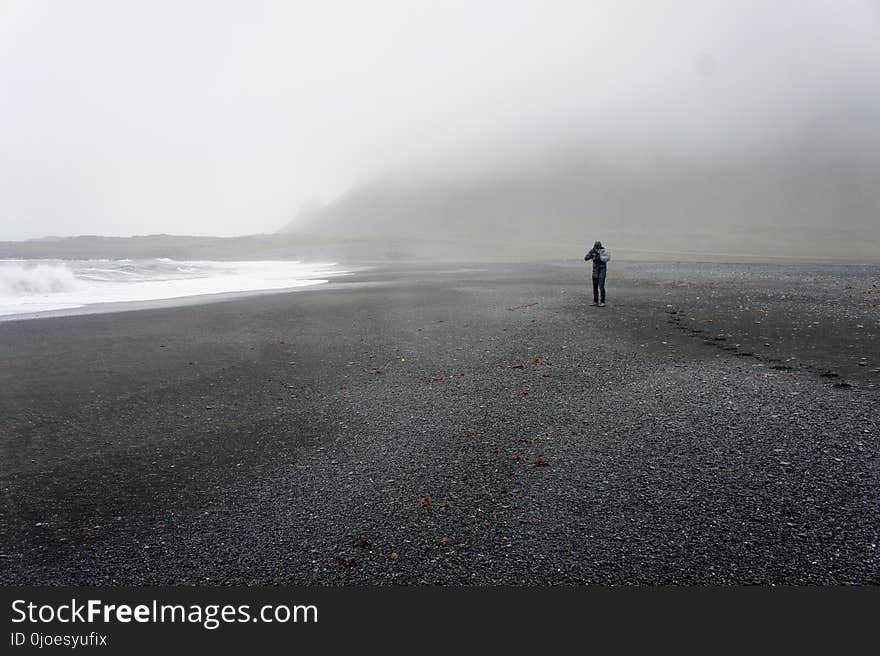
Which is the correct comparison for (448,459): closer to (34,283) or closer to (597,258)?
(597,258)

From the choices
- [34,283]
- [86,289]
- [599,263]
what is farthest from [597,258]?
[34,283]

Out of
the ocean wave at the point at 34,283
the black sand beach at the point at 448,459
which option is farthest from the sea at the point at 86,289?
the black sand beach at the point at 448,459

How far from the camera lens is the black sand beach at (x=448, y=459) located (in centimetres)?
392

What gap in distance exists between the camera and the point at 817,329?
12047 millimetres

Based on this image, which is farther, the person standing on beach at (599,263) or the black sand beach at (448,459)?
the person standing on beach at (599,263)

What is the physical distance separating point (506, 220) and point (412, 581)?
176493 millimetres

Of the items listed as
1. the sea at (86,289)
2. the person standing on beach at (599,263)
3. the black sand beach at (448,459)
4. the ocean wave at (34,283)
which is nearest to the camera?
the black sand beach at (448,459)

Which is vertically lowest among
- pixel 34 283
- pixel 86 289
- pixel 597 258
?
pixel 86 289

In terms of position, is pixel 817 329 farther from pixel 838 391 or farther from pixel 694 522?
pixel 694 522

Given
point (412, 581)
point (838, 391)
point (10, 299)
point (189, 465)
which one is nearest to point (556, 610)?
point (412, 581)

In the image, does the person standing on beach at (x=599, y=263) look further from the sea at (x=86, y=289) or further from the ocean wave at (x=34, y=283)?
the ocean wave at (x=34, y=283)

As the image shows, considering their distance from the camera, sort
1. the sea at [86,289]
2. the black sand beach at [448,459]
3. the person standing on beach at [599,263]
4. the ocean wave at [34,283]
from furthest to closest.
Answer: the ocean wave at [34,283] → the sea at [86,289] → the person standing on beach at [599,263] → the black sand beach at [448,459]

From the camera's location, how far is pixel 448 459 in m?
5.67

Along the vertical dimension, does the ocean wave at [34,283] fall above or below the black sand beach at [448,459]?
above
